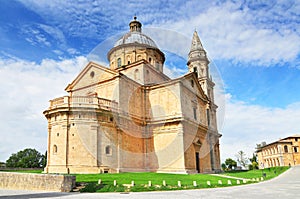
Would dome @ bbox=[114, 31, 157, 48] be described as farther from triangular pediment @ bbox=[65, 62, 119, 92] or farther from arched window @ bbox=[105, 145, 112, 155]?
arched window @ bbox=[105, 145, 112, 155]

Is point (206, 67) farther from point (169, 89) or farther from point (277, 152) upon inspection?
point (277, 152)

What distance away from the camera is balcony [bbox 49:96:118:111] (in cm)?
2455

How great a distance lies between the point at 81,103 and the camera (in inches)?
969

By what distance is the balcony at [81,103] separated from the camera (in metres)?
24.5

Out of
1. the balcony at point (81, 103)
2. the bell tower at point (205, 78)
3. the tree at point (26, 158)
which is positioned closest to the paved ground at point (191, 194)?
the balcony at point (81, 103)

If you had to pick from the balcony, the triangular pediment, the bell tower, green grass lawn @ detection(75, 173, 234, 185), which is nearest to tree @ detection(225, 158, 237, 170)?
the bell tower

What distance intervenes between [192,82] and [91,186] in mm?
21912

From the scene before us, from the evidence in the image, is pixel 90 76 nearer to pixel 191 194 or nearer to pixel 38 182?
pixel 38 182

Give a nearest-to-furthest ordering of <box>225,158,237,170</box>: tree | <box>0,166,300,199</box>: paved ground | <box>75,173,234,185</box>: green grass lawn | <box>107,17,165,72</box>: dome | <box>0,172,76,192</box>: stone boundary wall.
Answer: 1. <box>0,166,300,199</box>: paved ground
2. <box>0,172,76,192</box>: stone boundary wall
3. <box>75,173,234,185</box>: green grass lawn
4. <box>107,17,165,72</box>: dome
5. <box>225,158,237,170</box>: tree

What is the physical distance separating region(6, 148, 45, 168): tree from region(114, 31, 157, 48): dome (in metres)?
37.6

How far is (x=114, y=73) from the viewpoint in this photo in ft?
93.7

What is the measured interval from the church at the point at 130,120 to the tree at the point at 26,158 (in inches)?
1362

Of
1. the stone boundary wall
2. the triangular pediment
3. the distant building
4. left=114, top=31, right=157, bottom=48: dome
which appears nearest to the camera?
the stone boundary wall

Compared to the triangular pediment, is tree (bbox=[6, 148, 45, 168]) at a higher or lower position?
lower
